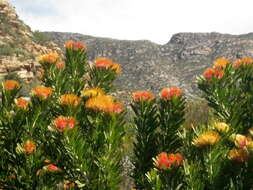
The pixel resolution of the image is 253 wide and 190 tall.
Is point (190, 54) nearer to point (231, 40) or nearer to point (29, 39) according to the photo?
point (231, 40)

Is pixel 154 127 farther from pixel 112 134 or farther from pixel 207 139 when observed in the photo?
pixel 207 139

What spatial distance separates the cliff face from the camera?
3272cm

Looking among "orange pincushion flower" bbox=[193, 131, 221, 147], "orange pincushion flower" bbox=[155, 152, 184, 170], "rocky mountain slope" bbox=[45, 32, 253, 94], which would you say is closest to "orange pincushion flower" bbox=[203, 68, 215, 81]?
"orange pincushion flower" bbox=[193, 131, 221, 147]

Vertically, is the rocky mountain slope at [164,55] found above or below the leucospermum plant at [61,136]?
below

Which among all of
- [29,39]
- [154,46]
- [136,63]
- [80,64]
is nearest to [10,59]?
[29,39]

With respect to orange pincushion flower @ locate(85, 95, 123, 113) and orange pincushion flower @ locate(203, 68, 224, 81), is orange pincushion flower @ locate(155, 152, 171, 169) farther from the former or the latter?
orange pincushion flower @ locate(203, 68, 224, 81)

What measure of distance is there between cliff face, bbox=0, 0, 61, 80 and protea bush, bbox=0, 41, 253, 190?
2832cm

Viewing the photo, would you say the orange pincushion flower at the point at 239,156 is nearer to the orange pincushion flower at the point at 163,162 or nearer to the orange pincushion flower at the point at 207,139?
the orange pincushion flower at the point at 207,139

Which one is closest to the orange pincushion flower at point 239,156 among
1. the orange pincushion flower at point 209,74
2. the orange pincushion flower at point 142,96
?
the orange pincushion flower at point 142,96

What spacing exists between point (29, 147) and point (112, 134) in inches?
25.2

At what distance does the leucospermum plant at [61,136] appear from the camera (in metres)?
2.85

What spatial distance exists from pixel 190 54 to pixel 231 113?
8553cm

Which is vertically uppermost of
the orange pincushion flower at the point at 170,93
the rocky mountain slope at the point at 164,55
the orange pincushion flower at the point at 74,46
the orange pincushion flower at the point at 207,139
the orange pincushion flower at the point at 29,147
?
the orange pincushion flower at the point at 74,46

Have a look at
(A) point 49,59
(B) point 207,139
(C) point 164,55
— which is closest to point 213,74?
(B) point 207,139
